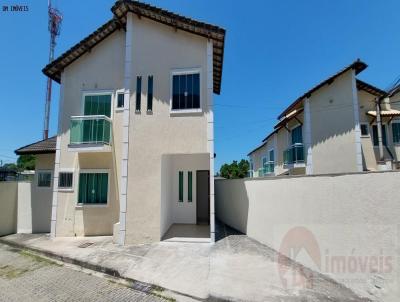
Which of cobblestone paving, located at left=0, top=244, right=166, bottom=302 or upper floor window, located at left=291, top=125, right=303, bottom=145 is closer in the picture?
cobblestone paving, located at left=0, top=244, right=166, bottom=302

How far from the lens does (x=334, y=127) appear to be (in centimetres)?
1419

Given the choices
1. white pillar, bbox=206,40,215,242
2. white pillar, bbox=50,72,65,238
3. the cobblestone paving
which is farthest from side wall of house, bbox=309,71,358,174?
white pillar, bbox=50,72,65,238

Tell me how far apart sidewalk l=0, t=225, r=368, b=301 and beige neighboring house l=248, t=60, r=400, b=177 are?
8.38m

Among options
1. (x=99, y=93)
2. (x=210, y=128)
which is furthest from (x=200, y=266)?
(x=99, y=93)

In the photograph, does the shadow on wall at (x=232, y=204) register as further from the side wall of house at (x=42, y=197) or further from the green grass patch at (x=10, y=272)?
the side wall of house at (x=42, y=197)

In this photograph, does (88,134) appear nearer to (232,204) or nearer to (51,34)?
(232,204)

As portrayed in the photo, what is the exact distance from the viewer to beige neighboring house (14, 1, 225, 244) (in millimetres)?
8883

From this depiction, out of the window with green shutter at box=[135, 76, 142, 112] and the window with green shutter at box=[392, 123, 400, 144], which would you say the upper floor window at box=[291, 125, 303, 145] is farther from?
the window with green shutter at box=[135, 76, 142, 112]

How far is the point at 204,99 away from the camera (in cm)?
910

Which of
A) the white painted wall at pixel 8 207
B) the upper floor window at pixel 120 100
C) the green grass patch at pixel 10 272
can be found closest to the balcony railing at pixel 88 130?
the upper floor window at pixel 120 100

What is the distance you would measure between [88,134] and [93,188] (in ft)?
7.95

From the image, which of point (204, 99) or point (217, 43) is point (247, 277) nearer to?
point (204, 99)

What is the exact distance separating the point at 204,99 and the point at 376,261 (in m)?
7.05

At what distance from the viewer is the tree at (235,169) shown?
1976 inches
